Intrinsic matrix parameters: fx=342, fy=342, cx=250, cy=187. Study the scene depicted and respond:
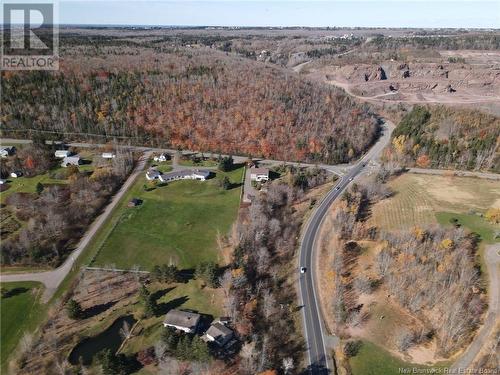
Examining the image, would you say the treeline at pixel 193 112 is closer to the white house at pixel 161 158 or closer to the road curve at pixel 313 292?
the white house at pixel 161 158

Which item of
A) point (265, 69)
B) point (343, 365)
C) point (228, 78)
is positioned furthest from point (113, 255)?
point (265, 69)

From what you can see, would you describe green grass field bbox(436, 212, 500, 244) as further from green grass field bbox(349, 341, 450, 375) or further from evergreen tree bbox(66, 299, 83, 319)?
evergreen tree bbox(66, 299, 83, 319)

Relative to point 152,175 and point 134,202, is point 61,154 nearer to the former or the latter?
point 152,175

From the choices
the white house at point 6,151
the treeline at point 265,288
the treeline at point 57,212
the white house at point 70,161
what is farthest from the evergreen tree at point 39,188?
the treeline at point 265,288

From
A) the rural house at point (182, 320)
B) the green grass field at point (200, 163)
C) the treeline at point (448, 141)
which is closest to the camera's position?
the rural house at point (182, 320)

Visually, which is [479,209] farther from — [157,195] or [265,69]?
[265,69]

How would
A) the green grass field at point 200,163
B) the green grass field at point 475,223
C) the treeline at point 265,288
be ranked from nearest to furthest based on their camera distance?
the treeline at point 265,288, the green grass field at point 475,223, the green grass field at point 200,163
